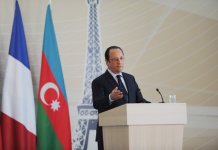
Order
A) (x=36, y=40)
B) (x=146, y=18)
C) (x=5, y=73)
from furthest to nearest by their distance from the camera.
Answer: (x=146, y=18) → (x=36, y=40) → (x=5, y=73)

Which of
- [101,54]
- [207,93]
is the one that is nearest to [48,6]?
[101,54]

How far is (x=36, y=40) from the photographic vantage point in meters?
5.22

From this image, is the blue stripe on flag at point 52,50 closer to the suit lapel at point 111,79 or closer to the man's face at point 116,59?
the suit lapel at point 111,79

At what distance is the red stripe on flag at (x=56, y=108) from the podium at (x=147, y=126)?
1.94 m

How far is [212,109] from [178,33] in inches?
47.8

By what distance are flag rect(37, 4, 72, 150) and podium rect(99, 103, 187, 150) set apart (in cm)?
195

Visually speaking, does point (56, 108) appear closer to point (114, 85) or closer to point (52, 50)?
point (52, 50)

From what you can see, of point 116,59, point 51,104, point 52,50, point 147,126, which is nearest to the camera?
point 147,126

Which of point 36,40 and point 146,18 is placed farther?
point 146,18

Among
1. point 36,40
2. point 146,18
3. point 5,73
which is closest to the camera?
point 5,73

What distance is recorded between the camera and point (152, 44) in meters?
5.61

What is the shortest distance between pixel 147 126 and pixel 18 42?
105 inches

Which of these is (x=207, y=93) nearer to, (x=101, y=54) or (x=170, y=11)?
(x=170, y=11)

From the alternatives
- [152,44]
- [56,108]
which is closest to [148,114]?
[56,108]
